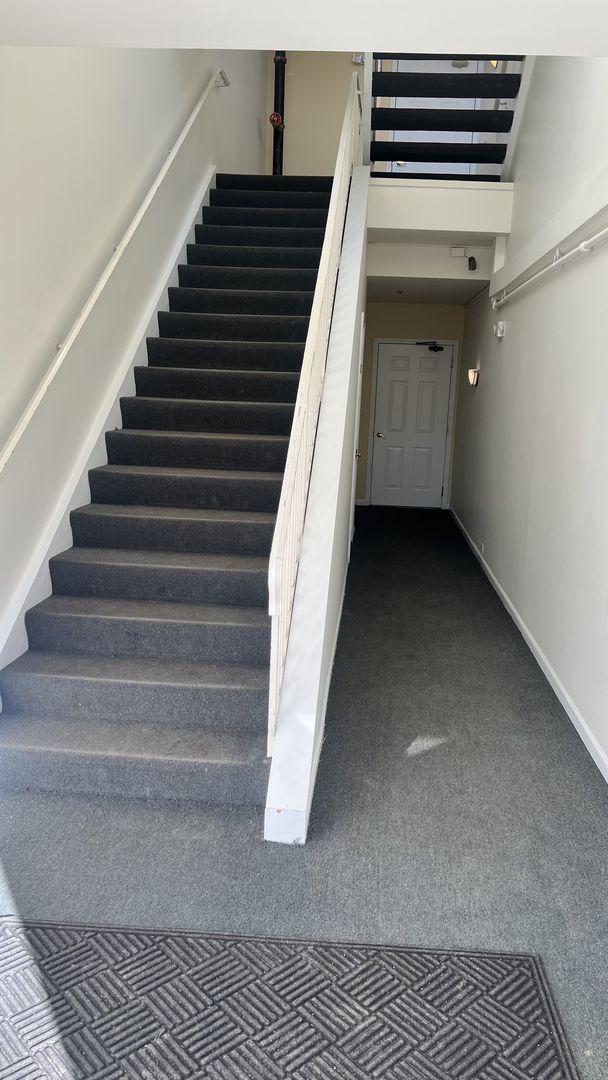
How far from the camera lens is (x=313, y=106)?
7891 millimetres

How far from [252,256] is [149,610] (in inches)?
121

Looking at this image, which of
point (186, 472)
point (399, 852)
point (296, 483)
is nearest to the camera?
point (399, 852)

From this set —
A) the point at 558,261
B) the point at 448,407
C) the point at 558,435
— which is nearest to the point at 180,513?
the point at 558,435

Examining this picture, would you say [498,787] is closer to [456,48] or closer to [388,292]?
[456,48]

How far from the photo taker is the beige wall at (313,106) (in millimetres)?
7793

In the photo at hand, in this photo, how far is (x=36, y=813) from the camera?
2562 mm

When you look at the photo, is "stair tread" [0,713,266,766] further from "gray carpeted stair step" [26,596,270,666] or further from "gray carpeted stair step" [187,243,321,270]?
"gray carpeted stair step" [187,243,321,270]

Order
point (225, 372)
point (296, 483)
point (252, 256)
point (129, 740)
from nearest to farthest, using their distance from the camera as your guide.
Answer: point (296, 483)
point (129, 740)
point (225, 372)
point (252, 256)

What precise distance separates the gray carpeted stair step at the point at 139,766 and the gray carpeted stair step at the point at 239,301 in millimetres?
3018

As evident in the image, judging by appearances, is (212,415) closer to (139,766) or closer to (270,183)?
(139,766)

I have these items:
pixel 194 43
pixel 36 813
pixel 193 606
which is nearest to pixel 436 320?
pixel 193 606

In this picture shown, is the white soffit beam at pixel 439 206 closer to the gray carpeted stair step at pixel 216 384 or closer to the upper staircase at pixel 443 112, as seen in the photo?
the upper staircase at pixel 443 112

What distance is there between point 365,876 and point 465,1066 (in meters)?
0.66

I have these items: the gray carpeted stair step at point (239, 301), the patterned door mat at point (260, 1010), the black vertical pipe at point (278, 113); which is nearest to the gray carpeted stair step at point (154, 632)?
the patterned door mat at point (260, 1010)
